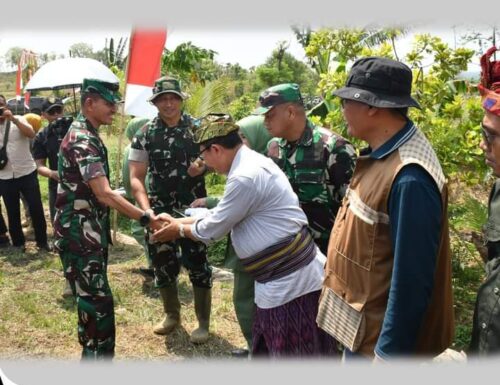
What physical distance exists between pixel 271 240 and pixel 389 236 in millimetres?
768

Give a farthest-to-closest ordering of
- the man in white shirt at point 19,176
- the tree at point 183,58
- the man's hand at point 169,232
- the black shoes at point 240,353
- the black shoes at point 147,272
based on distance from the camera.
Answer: the tree at point 183,58
the man in white shirt at point 19,176
the black shoes at point 147,272
the black shoes at point 240,353
the man's hand at point 169,232

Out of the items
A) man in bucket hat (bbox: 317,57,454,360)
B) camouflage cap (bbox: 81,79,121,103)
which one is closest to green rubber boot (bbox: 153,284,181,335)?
camouflage cap (bbox: 81,79,121,103)

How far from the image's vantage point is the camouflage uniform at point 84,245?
111 inches

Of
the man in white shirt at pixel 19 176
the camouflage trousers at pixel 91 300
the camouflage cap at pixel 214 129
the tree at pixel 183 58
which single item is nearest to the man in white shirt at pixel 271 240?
the camouflage cap at pixel 214 129

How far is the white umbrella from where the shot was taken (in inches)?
207

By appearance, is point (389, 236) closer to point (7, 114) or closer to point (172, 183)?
point (172, 183)

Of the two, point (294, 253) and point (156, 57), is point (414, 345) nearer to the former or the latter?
point (294, 253)

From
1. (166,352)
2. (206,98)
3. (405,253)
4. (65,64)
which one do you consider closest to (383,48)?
(405,253)

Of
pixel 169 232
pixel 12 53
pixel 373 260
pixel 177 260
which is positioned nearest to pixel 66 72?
pixel 12 53

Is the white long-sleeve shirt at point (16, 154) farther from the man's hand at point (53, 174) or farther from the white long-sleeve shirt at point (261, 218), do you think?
the white long-sleeve shirt at point (261, 218)

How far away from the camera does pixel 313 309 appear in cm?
229

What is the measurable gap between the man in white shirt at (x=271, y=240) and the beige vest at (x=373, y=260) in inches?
18.6

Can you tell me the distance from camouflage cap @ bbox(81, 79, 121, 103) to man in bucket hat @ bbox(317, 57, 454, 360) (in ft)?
5.44

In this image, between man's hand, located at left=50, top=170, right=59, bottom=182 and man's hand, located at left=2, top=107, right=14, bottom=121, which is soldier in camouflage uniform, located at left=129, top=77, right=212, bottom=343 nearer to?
man's hand, located at left=50, top=170, right=59, bottom=182
